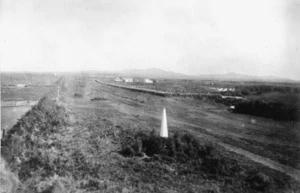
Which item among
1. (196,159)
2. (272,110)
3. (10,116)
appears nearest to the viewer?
(196,159)

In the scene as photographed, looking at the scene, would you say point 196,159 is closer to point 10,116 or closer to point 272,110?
point 272,110

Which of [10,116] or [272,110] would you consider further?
[272,110]

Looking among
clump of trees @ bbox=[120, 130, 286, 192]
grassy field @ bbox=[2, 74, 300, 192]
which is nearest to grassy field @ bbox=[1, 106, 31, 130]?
grassy field @ bbox=[2, 74, 300, 192]

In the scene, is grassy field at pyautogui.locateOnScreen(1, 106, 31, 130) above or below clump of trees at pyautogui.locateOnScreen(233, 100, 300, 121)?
below

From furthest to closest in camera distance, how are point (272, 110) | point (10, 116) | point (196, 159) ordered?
point (272, 110), point (10, 116), point (196, 159)

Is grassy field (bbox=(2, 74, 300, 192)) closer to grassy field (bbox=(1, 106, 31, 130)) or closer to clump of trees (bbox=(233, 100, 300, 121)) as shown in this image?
grassy field (bbox=(1, 106, 31, 130))

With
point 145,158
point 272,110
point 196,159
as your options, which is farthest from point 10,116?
point 272,110

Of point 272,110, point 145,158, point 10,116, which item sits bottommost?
point 10,116

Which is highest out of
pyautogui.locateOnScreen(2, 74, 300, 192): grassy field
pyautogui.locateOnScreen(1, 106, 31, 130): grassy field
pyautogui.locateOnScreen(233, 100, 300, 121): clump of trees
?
pyautogui.locateOnScreen(233, 100, 300, 121): clump of trees

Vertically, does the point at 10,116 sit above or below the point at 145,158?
below

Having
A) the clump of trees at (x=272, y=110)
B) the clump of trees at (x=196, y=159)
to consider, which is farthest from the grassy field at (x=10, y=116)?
the clump of trees at (x=272, y=110)

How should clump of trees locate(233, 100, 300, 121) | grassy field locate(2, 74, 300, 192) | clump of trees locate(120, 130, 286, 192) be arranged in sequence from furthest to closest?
clump of trees locate(233, 100, 300, 121), clump of trees locate(120, 130, 286, 192), grassy field locate(2, 74, 300, 192)

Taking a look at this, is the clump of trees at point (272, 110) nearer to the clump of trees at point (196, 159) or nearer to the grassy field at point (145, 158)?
the grassy field at point (145, 158)
